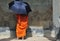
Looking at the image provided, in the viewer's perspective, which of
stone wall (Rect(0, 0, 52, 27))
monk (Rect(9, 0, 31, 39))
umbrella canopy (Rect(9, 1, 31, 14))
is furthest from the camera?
stone wall (Rect(0, 0, 52, 27))

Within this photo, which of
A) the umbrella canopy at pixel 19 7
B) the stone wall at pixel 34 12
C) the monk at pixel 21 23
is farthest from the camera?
the stone wall at pixel 34 12

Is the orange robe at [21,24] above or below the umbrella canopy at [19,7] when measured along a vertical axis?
below

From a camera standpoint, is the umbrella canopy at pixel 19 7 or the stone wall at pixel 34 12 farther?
the stone wall at pixel 34 12

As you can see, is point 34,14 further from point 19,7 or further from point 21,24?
point 19,7

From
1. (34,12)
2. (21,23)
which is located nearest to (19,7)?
(21,23)

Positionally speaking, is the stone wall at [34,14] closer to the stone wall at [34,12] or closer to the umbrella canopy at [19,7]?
the stone wall at [34,12]

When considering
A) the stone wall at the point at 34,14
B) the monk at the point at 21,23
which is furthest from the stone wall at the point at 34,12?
the monk at the point at 21,23

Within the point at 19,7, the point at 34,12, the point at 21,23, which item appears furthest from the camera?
the point at 34,12

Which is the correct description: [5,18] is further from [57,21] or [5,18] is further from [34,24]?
[57,21]

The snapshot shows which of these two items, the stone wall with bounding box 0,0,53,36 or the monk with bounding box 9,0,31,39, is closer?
the monk with bounding box 9,0,31,39

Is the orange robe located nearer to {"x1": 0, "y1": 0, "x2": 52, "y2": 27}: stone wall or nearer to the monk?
the monk

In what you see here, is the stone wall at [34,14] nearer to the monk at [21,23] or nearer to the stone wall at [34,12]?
the stone wall at [34,12]

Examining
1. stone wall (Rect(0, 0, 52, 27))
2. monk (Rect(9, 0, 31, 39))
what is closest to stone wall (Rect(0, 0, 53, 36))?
stone wall (Rect(0, 0, 52, 27))

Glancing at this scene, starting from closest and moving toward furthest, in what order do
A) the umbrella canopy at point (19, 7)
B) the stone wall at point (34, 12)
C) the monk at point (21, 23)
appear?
1. the umbrella canopy at point (19, 7)
2. the monk at point (21, 23)
3. the stone wall at point (34, 12)
